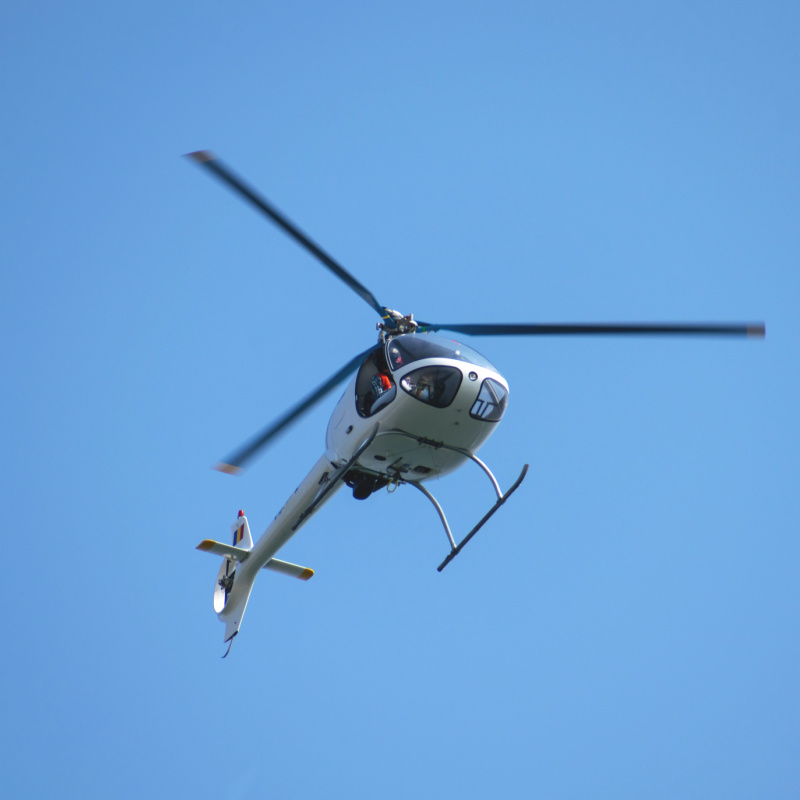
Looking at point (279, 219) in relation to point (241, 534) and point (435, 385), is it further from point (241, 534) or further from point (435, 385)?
point (241, 534)

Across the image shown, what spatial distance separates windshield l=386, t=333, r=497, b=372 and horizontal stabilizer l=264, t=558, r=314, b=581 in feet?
16.3

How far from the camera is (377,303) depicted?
1101 centimetres

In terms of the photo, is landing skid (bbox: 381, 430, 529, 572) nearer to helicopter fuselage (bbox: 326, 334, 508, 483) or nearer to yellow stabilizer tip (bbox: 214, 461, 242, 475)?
helicopter fuselage (bbox: 326, 334, 508, 483)

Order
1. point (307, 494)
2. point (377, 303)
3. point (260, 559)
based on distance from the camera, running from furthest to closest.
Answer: point (260, 559), point (307, 494), point (377, 303)

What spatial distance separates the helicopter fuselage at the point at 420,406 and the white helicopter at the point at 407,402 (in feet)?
0.04

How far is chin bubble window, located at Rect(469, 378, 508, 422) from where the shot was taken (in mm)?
10297

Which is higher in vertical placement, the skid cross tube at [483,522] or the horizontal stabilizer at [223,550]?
the skid cross tube at [483,522]

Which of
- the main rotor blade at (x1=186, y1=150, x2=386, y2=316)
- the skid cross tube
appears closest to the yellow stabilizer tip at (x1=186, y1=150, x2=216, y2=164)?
the main rotor blade at (x1=186, y1=150, x2=386, y2=316)

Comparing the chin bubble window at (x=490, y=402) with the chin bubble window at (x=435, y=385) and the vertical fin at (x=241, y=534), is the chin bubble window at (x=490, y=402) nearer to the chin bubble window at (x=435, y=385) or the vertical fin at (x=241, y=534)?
the chin bubble window at (x=435, y=385)

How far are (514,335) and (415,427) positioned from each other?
1.53 m

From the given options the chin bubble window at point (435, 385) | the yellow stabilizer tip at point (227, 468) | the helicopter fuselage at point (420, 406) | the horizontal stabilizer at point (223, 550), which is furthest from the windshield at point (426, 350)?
the horizontal stabilizer at point (223, 550)

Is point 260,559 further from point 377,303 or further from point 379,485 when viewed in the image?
point 377,303

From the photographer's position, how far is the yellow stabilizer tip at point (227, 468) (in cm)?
1109

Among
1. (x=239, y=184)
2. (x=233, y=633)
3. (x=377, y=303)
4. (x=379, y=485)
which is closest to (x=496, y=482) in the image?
(x=379, y=485)
